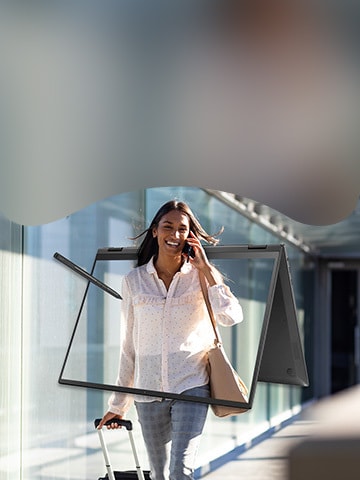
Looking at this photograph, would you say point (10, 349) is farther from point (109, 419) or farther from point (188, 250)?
point (188, 250)

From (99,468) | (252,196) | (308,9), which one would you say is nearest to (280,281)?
(252,196)

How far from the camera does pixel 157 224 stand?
4117mm

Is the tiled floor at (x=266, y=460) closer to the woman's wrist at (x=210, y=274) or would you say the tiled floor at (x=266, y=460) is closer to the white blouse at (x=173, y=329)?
the white blouse at (x=173, y=329)

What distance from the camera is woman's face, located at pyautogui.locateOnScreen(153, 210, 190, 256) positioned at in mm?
4039

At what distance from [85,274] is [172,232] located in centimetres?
58

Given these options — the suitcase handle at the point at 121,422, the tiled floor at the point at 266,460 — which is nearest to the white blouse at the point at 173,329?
the suitcase handle at the point at 121,422

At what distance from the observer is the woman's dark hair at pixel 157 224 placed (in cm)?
407

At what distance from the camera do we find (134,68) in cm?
446

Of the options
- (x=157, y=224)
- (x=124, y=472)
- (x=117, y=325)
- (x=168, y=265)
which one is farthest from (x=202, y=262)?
(x=124, y=472)

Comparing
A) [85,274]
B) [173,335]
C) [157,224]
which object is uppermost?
[157,224]

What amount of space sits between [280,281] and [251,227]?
627 millimetres

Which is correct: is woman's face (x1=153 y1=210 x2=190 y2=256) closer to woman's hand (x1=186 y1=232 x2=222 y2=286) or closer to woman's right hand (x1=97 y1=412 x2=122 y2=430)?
woman's hand (x1=186 y1=232 x2=222 y2=286)

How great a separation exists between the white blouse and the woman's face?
82 mm

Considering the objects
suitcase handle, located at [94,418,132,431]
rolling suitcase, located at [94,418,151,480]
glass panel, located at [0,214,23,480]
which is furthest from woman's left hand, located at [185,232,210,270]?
glass panel, located at [0,214,23,480]
